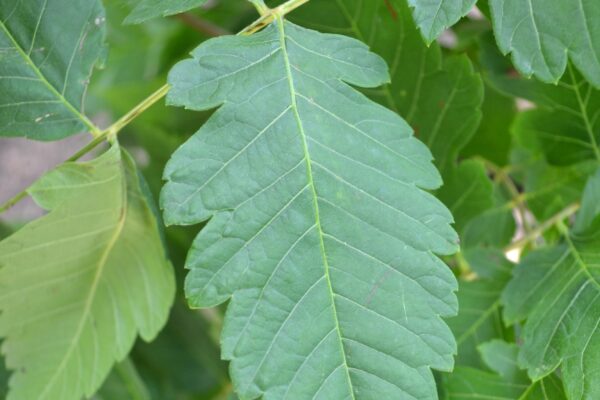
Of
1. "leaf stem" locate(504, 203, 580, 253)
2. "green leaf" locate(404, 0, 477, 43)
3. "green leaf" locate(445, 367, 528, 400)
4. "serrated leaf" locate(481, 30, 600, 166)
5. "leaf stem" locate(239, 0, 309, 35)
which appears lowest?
"green leaf" locate(445, 367, 528, 400)

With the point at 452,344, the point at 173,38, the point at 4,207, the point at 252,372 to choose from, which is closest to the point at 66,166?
the point at 4,207

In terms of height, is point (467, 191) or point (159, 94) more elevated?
point (159, 94)

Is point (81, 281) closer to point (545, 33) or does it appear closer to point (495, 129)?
point (545, 33)

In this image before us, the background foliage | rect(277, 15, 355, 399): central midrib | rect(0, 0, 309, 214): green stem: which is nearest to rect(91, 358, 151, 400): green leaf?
the background foliage

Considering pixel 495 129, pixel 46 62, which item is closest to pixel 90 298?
pixel 46 62

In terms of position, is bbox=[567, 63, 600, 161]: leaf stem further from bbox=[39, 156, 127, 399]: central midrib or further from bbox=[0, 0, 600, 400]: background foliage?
bbox=[39, 156, 127, 399]: central midrib

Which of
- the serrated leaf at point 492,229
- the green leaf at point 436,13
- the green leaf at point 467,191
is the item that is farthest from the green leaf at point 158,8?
the serrated leaf at point 492,229
